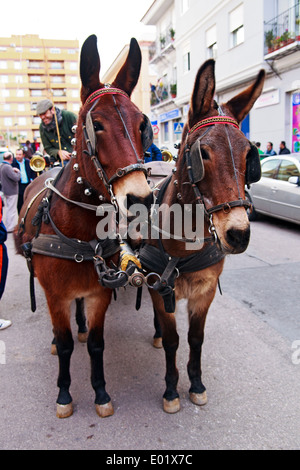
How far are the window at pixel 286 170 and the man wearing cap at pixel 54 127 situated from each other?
19.4 ft

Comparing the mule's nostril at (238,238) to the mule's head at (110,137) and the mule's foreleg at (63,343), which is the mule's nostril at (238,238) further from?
the mule's foreleg at (63,343)

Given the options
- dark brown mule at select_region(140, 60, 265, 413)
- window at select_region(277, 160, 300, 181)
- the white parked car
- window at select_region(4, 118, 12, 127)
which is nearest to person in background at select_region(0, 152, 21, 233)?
the white parked car

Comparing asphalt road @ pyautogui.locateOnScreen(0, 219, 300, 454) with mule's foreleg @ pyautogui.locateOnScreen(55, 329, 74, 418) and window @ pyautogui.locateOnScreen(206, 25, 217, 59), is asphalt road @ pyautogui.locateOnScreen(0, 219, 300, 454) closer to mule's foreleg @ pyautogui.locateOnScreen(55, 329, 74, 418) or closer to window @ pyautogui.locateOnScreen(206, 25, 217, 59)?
mule's foreleg @ pyautogui.locateOnScreen(55, 329, 74, 418)

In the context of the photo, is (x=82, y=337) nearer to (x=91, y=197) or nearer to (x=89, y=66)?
(x=91, y=197)

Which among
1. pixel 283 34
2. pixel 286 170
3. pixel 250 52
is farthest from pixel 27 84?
pixel 286 170

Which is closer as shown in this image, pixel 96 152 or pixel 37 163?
pixel 96 152

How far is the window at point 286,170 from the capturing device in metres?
8.43

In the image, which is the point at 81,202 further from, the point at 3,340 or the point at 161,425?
the point at 3,340

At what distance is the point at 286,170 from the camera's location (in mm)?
8703

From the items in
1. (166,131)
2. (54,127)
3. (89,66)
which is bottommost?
(54,127)

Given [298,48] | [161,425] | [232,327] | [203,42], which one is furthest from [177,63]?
[161,425]

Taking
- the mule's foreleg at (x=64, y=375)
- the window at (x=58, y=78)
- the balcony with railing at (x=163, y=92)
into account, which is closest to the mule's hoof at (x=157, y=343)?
the mule's foreleg at (x=64, y=375)

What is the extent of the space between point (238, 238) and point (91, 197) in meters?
1.08

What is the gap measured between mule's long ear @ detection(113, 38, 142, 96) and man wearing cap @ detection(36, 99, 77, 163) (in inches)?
51.6
